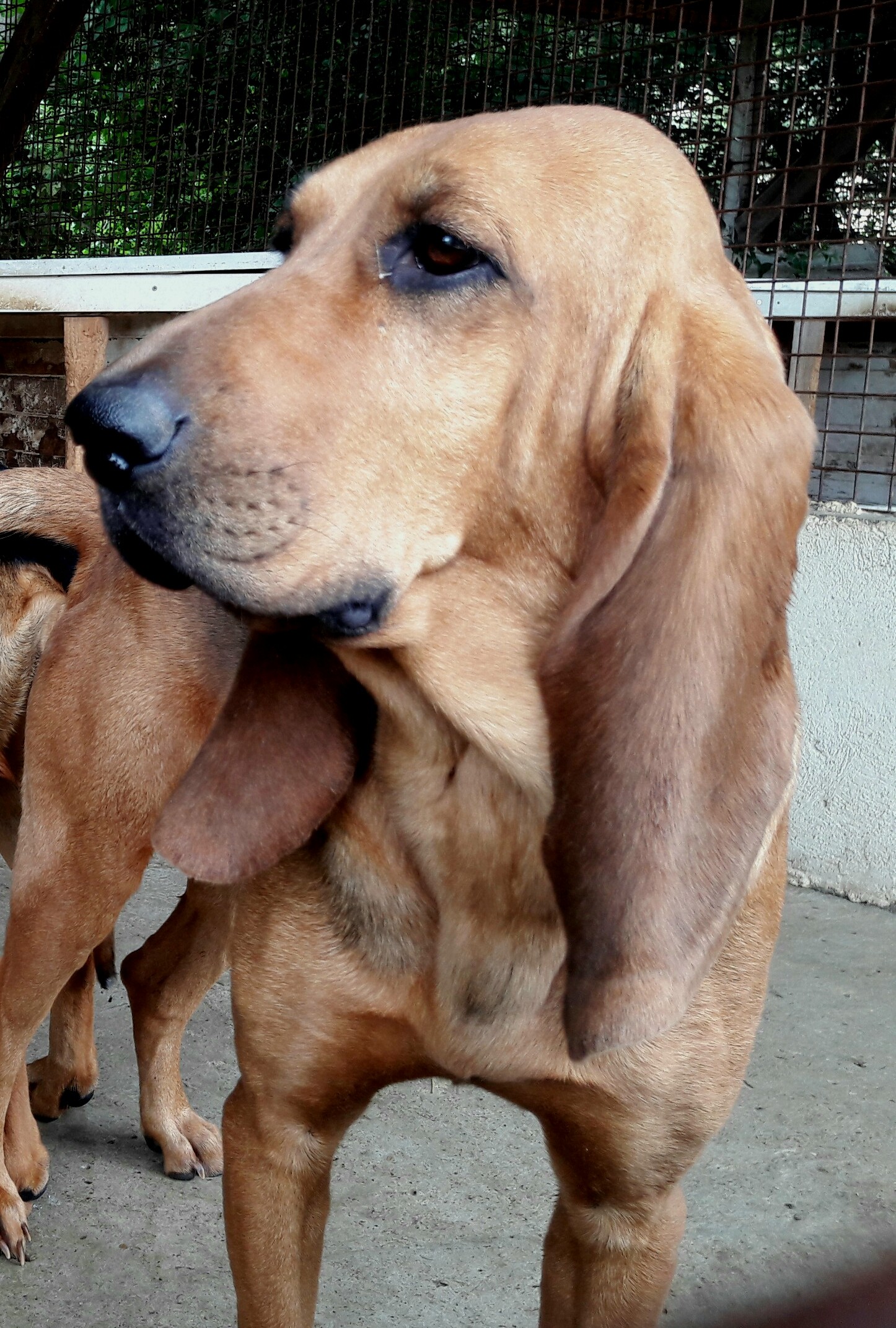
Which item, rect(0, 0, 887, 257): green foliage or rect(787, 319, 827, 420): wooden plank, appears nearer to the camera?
rect(787, 319, 827, 420): wooden plank

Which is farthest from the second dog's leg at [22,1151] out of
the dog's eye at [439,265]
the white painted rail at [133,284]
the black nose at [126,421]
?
the white painted rail at [133,284]

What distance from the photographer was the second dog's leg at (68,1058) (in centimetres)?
307

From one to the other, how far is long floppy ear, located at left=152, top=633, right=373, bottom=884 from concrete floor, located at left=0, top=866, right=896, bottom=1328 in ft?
3.78

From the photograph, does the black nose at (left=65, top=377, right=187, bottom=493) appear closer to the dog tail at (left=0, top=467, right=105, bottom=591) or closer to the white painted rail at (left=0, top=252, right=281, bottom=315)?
the dog tail at (left=0, top=467, right=105, bottom=591)

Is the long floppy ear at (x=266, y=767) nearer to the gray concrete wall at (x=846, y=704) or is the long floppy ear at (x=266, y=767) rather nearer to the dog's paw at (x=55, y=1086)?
the dog's paw at (x=55, y=1086)

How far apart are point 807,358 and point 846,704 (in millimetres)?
1405

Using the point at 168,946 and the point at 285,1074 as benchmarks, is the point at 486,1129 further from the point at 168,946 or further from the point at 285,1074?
the point at 285,1074

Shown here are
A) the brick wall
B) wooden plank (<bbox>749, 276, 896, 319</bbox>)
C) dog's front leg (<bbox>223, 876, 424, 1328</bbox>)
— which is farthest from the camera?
the brick wall

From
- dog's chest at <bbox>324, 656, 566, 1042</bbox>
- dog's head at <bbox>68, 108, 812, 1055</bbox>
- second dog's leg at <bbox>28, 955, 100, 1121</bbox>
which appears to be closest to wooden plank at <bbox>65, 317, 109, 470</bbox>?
second dog's leg at <bbox>28, 955, 100, 1121</bbox>

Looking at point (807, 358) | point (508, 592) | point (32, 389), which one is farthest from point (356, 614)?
point (32, 389)

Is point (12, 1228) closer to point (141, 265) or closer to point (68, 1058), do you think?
point (68, 1058)

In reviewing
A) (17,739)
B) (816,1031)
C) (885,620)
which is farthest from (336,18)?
(816,1031)

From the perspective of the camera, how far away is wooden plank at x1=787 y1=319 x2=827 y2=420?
16.2 ft

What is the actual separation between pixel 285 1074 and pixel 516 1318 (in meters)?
0.89
